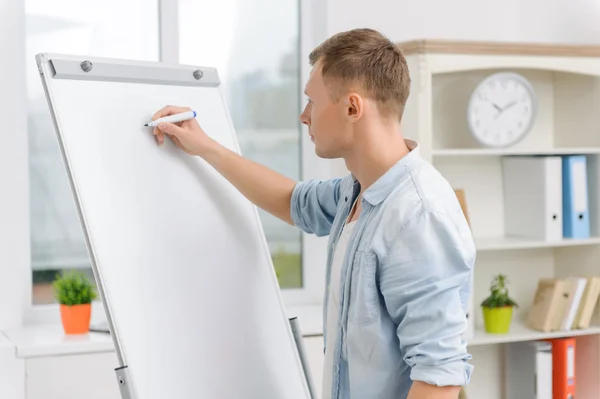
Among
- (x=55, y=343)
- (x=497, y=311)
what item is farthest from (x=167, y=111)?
(x=497, y=311)

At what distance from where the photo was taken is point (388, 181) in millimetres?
1416

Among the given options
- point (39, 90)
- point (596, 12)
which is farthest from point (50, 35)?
point (596, 12)

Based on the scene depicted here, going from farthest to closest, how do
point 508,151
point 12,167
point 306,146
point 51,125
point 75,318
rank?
point 306,146
point 508,151
point 51,125
point 12,167
point 75,318

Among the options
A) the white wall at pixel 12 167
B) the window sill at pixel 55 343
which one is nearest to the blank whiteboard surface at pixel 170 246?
the window sill at pixel 55 343

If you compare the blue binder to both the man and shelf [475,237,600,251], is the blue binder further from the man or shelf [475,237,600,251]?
the man

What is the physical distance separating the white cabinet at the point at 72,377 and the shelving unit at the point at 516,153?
118cm

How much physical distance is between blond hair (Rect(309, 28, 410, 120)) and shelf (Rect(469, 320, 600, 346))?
1588 millimetres

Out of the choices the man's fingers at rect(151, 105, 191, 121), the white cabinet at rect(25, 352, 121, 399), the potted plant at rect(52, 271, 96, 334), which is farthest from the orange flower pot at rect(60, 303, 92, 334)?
the man's fingers at rect(151, 105, 191, 121)

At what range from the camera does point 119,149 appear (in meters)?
1.56

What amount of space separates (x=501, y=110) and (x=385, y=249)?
1722mm

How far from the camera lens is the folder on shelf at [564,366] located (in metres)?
3.01

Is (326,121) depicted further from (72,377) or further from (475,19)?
(475,19)

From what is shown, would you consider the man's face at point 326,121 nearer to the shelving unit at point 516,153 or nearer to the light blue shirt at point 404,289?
the light blue shirt at point 404,289

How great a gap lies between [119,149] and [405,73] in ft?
1.73
